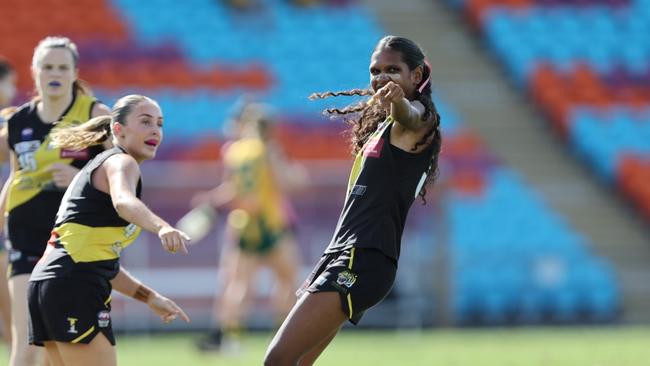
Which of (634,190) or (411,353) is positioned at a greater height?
(634,190)

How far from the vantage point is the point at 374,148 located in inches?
254

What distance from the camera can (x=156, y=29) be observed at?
21047 mm

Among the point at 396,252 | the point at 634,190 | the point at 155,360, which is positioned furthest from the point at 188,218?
the point at 634,190

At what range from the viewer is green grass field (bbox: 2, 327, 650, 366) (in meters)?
11.6

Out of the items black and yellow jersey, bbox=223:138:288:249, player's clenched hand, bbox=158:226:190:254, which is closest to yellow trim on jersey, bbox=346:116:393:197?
player's clenched hand, bbox=158:226:190:254

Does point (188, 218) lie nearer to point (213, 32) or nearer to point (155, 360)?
point (155, 360)

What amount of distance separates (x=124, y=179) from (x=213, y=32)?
15296 millimetres

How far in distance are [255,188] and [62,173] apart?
594 centimetres

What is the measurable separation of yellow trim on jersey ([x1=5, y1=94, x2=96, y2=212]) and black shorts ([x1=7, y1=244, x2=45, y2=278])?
0.32 metres

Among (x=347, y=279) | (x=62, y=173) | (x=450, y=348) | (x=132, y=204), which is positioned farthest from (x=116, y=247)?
(x=450, y=348)

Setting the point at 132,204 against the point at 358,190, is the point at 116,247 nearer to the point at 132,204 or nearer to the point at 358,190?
the point at 132,204

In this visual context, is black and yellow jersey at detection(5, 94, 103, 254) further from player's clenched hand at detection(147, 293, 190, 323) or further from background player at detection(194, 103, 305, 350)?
background player at detection(194, 103, 305, 350)

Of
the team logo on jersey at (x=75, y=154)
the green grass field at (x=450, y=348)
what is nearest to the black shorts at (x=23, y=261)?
the team logo on jersey at (x=75, y=154)

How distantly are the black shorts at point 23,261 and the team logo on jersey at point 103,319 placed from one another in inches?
64.6
